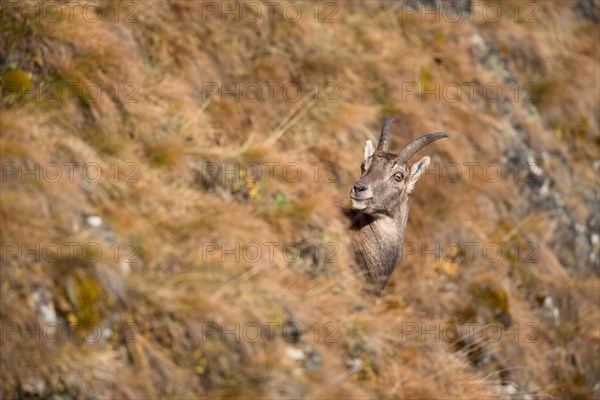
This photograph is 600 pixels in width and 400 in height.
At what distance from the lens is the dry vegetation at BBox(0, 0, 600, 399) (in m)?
5.75

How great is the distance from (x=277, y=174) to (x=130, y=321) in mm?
3058

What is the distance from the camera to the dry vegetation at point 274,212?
5746mm

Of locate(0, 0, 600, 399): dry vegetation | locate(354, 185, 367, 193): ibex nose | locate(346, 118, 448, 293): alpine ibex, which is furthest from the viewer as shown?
locate(346, 118, 448, 293): alpine ibex

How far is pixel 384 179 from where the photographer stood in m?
8.21

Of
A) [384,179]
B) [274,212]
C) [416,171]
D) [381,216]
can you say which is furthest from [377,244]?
[274,212]

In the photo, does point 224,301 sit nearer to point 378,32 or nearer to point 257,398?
point 257,398

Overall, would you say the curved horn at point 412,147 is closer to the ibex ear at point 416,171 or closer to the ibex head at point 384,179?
the ibex head at point 384,179

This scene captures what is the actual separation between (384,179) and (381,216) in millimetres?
399

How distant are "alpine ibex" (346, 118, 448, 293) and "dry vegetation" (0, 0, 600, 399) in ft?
0.85

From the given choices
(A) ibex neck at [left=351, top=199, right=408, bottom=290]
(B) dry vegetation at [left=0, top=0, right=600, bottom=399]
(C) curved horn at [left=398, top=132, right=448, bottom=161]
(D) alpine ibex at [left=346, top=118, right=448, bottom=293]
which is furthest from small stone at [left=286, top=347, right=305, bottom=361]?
(C) curved horn at [left=398, top=132, right=448, bottom=161]

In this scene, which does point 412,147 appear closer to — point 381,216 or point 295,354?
point 381,216

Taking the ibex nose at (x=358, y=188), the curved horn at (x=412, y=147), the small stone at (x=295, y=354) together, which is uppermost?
the curved horn at (x=412, y=147)

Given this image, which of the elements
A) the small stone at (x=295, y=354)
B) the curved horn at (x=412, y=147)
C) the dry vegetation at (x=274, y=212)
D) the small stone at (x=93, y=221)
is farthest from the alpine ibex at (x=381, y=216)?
the small stone at (x=93, y=221)

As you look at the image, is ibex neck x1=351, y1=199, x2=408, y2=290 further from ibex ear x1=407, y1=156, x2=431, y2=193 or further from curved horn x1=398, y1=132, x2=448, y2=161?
curved horn x1=398, y1=132, x2=448, y2=161
